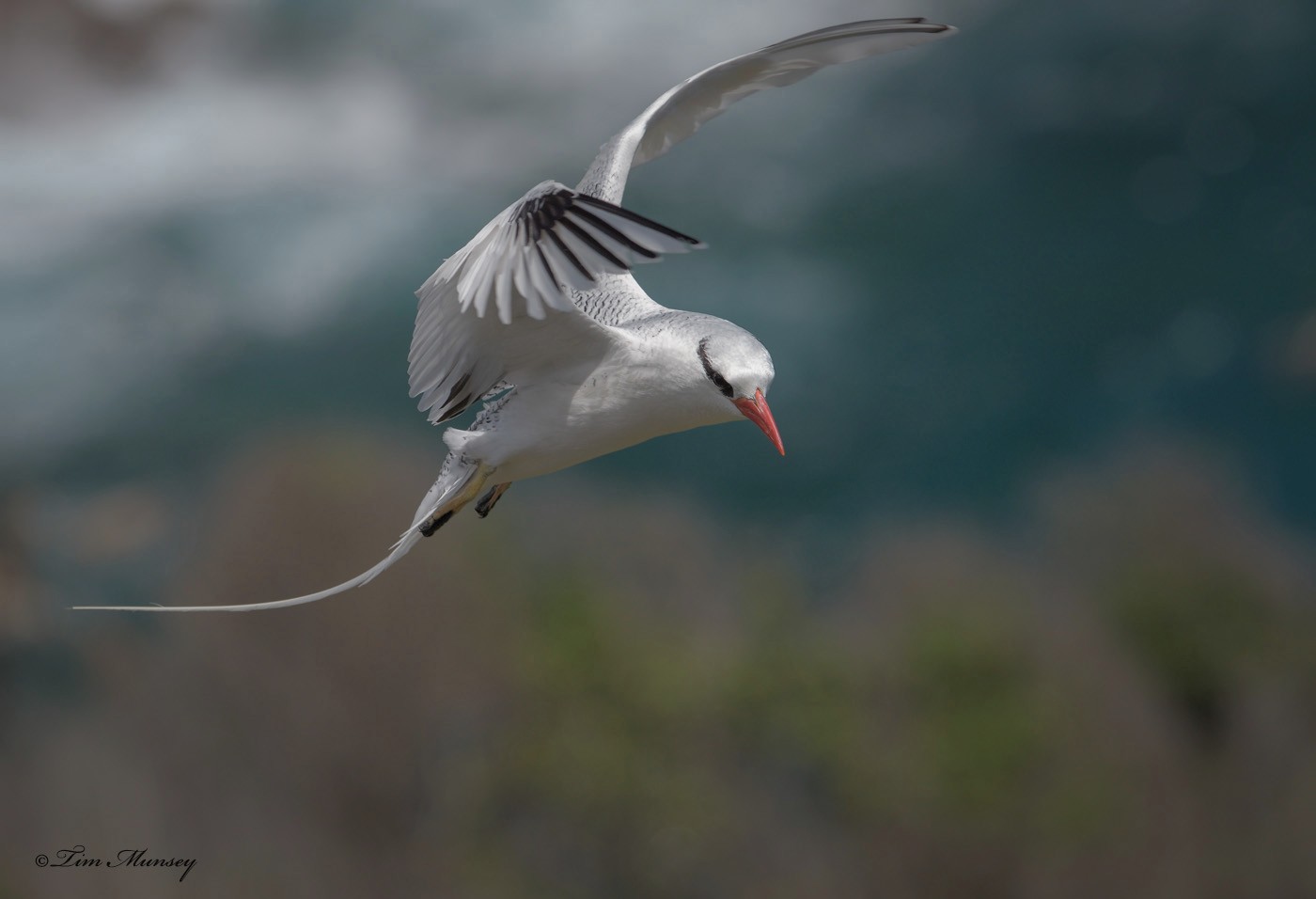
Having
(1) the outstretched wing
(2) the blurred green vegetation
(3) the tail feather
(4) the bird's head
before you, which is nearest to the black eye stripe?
(4) the bird's head

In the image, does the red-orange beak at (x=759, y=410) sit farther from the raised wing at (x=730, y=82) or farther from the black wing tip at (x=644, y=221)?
the raised wing at (x=730, y=82)

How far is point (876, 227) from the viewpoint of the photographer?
1753 cm

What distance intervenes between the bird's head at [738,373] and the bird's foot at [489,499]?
0.70 meters

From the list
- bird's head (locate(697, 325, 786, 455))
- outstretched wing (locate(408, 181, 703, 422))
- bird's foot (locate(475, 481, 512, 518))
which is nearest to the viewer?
outstretched wing (locate(408, 181, 703, 422))

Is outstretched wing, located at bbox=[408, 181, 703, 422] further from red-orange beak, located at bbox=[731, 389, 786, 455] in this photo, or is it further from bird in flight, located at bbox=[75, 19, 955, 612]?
red-orange beak, located at bbox=[731, 389, 786, 455]

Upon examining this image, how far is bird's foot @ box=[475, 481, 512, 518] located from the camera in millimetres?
2893

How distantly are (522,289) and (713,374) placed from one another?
0.45m

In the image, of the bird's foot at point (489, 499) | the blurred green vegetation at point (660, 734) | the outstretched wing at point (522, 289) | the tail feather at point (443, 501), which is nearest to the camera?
the outstretched wing at point (522, 289)

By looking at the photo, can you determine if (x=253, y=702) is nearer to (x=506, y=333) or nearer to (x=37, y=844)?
(x=37, y=844)

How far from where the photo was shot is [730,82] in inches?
135

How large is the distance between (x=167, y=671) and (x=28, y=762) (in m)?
1.47

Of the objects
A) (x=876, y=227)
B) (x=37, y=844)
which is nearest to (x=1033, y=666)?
(x=876, y=227)

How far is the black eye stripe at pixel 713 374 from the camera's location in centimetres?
234

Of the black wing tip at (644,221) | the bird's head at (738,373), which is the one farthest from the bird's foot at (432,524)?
the black wing tip at (644,221)
